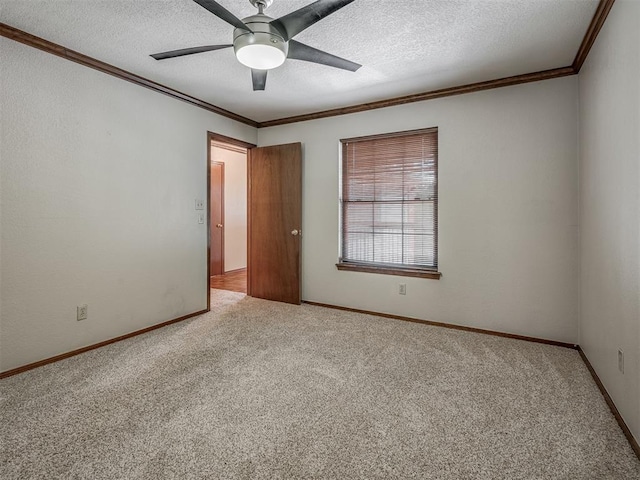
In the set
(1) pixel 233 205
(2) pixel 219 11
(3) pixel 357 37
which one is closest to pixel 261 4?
(2) pixel 219 11

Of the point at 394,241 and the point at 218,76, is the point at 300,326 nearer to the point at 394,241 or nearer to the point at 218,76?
the point at 394,241

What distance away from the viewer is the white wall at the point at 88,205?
7.99 ft

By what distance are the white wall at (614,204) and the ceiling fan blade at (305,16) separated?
1.46 meters

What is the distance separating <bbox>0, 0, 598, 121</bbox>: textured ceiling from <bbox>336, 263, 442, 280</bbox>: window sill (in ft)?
6.20

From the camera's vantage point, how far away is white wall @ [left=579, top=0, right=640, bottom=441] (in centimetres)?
169

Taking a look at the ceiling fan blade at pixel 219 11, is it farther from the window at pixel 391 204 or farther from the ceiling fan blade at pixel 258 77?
the window at pixel 391 204

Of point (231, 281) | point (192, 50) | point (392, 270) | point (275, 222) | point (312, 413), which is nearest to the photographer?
point (312, 413)

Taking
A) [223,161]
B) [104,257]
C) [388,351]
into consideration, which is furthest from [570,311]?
[223,161]

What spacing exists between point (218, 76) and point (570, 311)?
383 centimetres

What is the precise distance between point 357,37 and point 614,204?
199 centimetres

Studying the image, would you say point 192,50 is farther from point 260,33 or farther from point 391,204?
point 391,204

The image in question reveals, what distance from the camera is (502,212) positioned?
3.22 m

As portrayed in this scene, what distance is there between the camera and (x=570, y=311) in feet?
9.75

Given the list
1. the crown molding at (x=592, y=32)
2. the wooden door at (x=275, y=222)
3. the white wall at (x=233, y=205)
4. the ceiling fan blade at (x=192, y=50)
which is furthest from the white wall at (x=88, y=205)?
the crown molding at (x=592, y=32)
